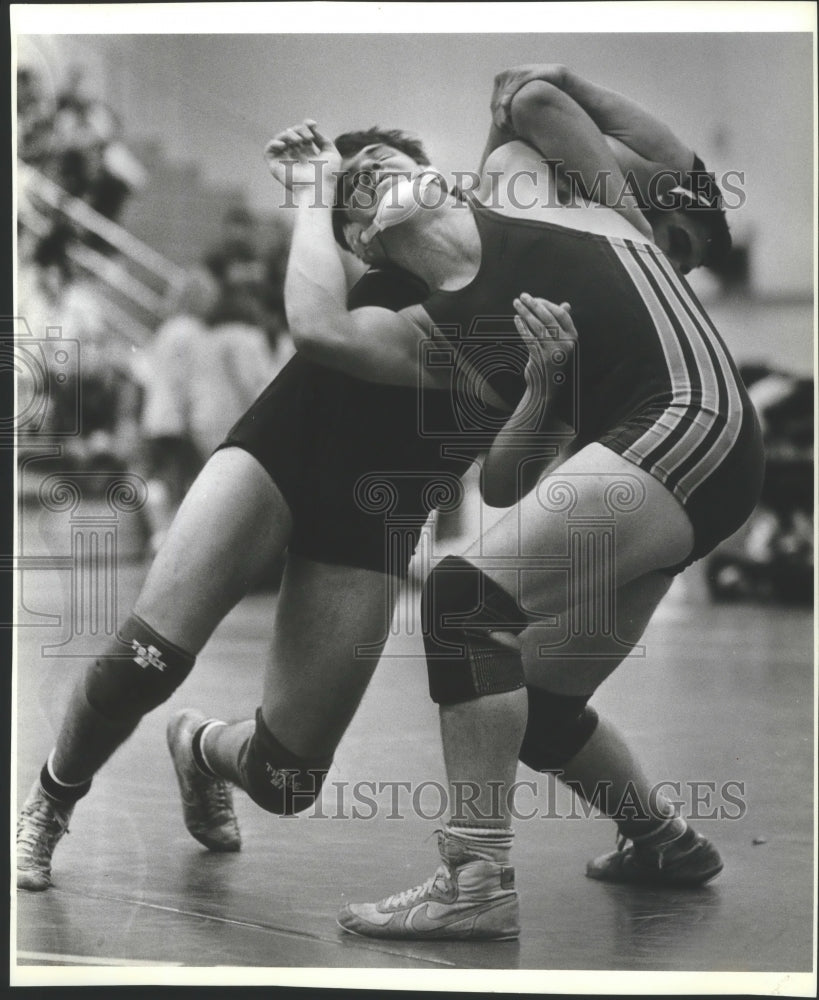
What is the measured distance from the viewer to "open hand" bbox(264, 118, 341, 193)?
356 centimetres

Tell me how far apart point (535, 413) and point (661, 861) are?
4.07 ft

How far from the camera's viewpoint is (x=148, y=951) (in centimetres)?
345

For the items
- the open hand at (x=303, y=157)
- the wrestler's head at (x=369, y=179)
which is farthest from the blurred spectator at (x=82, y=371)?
the wrestler's head at (x=369, y=179)

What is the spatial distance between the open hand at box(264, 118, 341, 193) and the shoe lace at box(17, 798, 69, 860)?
6.03 feet

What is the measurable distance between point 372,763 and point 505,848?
1.55 ft

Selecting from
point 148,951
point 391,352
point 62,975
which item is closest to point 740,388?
point 391,352

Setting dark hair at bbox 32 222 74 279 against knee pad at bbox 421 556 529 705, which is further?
dark hair at bbox 32 222 74 279

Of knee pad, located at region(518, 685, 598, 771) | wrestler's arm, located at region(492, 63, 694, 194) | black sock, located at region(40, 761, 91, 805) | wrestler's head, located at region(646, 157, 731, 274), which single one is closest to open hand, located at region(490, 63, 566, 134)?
wrestler's arm, located at region(492, 63, 694, 194)

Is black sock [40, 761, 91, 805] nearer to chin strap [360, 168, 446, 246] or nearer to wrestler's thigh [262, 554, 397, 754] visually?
wrestler's thigh [262, 554, 397, 754]

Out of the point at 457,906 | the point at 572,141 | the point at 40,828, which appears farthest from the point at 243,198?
the point at 457,906

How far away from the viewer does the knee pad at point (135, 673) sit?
139 inches

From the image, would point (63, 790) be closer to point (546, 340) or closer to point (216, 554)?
point (216, 554)

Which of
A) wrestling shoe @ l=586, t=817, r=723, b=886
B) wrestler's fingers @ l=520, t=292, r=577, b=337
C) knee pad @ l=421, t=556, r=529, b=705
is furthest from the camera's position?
wrestling shoe @ l=586, t=817, r=723, b=886

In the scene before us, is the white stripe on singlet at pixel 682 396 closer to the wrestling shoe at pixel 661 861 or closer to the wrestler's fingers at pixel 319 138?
the wrestler's fingers at pixel 319 138
